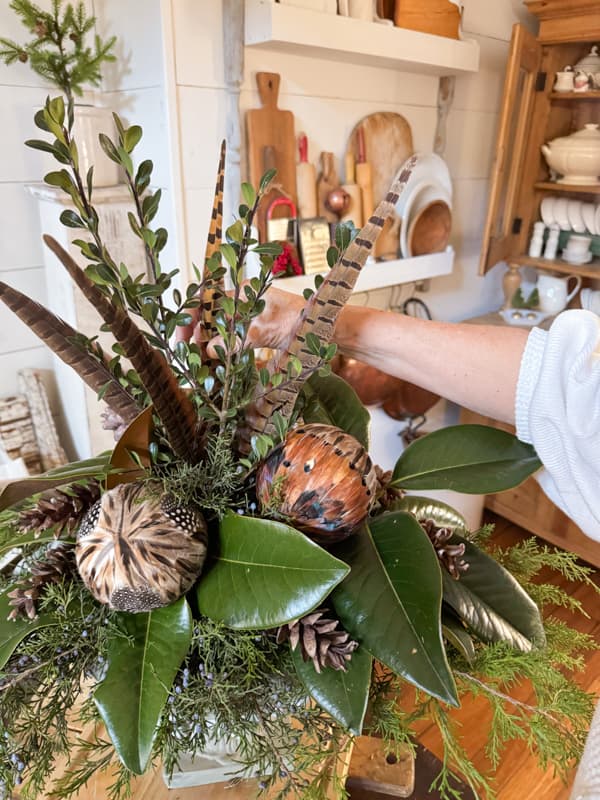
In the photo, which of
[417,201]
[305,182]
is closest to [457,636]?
[305,182]

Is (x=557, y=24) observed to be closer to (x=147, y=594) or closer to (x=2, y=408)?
(x=2, y=408)

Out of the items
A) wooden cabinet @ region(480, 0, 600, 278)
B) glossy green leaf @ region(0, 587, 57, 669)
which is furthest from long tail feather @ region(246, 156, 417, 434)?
wooden cabinet @ region(480, 0, 600, 278)

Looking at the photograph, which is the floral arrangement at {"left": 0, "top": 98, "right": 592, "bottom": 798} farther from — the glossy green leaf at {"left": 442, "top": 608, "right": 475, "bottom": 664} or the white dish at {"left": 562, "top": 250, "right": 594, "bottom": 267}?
the white dish at {"left": 562, "top": 250, "right": 594, "bottom": 267}

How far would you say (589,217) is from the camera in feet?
7.20

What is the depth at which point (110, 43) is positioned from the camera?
4.34 ft

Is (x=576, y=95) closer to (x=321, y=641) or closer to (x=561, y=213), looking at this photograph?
(x=561, y=213)

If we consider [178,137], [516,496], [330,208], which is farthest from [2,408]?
[516,496]

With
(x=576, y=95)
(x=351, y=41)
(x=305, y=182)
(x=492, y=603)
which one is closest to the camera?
(x=492, y=603)

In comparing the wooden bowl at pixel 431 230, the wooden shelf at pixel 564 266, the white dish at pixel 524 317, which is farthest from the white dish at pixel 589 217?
the wooden bowl at pixel 431 230

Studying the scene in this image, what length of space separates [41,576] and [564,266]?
7.12 ft

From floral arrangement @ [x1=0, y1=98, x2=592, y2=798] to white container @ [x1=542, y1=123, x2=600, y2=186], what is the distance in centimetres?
198

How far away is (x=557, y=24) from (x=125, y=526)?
87.8 inches

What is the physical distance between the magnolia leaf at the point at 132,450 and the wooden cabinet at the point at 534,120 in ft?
5.67

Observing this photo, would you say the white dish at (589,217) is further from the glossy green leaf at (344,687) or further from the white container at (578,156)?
the glossy green leaf at (344,687)
